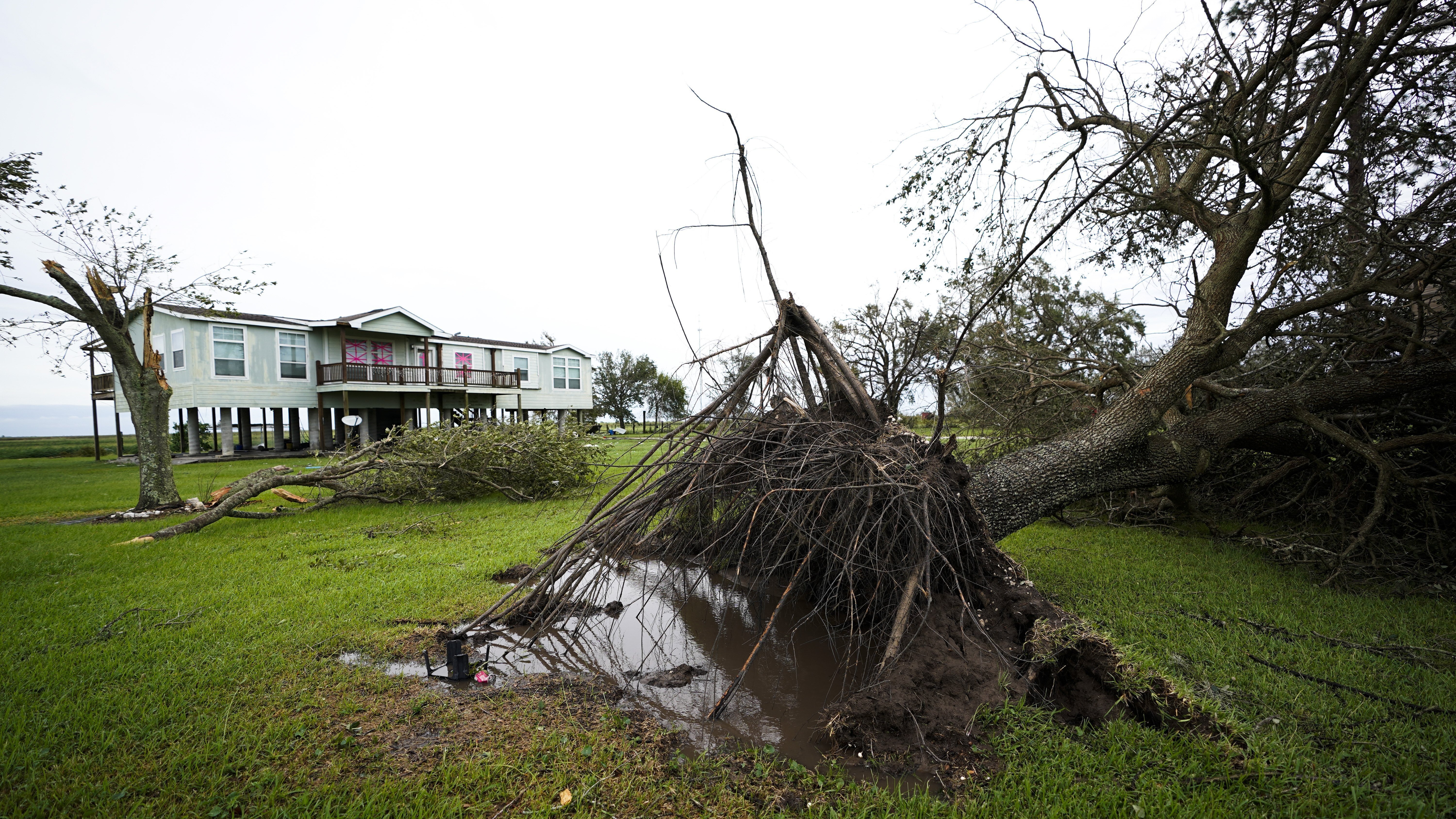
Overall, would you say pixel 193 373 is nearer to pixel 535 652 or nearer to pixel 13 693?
pixel 13 693

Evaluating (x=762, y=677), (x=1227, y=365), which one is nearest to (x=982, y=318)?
(x=1227, y=365)

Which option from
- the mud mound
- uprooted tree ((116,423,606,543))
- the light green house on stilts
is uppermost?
the light green house on stilts

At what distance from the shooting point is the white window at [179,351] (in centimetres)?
1923

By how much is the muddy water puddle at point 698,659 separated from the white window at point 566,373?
25.3 metres

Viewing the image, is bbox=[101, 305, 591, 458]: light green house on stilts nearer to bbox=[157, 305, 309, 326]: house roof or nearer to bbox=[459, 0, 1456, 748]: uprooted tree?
bbox=[157, 305, 309, 326]: house roof

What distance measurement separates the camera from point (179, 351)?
19.5 meters

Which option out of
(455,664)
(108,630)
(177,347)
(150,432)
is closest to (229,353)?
(177,347)

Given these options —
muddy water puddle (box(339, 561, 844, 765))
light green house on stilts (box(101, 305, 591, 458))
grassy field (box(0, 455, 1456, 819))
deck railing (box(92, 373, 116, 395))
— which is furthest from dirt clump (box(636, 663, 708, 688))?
deck railing (box(92, 373, 116, 395))

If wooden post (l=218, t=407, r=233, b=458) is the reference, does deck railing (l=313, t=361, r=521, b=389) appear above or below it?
above

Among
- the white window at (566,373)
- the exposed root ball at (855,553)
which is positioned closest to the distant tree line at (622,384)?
the white window at (566,373)

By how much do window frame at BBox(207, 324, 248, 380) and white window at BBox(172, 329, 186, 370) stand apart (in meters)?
0.69

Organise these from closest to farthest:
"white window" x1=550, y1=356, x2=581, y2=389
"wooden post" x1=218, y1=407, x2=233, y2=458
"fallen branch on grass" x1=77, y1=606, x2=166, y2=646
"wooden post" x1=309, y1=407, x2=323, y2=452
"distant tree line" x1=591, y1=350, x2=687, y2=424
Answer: "fallen branch on grass" x1=77, y1=606, x2=166, y2=646, "wooden post" x1=218, y1=407, x2=233, y2=458, "wooden post" x1=309, y1=407, x2=323, y2=452, "white window" x1=550, y1=356, x2=581, y2=389, "distant tree line" x1=591, y1=350, x2=687, y2=424

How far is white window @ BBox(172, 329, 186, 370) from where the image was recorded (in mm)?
19234

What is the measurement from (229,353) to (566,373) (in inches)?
521
